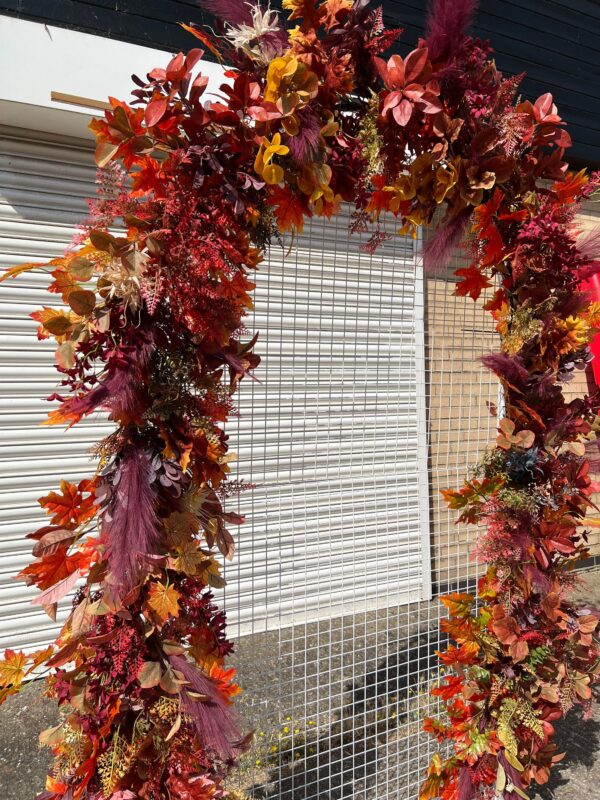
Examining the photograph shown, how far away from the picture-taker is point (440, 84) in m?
1.60

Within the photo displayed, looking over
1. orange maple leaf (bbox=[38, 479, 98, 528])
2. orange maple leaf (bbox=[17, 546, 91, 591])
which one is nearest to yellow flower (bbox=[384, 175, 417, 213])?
orange maple leaf (bbox=[38, 479, 98, 528])

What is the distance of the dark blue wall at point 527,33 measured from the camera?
9.81 ft

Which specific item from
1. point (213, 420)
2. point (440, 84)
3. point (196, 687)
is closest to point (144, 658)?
point (196, 687)

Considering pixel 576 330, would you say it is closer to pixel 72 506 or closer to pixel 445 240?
pixel 445 240

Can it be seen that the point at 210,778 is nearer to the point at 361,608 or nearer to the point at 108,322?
the point at 108,322

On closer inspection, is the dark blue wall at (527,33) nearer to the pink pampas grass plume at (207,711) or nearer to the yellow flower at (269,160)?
the yellow flower at (269,160)

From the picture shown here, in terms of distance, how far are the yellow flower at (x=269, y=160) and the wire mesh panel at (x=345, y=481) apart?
1468mm

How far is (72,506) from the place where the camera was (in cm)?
136

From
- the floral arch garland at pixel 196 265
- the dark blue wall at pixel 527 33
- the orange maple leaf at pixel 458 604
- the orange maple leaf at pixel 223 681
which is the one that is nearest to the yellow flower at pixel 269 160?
the floral arch garland at pixel 196 265

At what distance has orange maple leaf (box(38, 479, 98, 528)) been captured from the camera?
133 cm

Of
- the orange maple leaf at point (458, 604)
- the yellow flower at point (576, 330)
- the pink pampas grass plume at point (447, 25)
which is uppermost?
the pink pampas grass plume at point (447, 25)

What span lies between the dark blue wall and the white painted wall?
151 mm

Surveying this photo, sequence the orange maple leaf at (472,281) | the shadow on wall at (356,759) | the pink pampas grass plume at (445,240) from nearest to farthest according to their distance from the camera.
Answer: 1. the pink pampas grass plume at (445,240)
2. the orange maple leaf at (472,281)
3. the shadow on wall at (356,759)

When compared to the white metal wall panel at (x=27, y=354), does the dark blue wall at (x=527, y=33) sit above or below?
above
